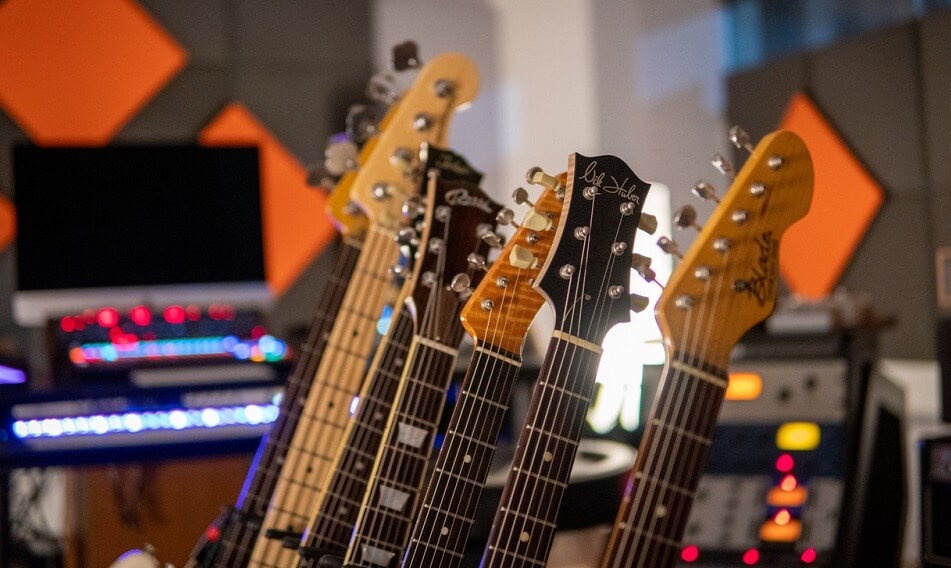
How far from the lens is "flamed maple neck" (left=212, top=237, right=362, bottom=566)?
154 centimetres

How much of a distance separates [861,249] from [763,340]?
205 centimetres

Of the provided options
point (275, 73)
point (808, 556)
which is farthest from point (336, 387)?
point (275, 73)

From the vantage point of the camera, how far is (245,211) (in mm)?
2908

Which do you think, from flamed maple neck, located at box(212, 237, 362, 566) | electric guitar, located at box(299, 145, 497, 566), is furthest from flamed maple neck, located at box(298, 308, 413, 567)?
flamed maple neck, located at box(212, 237, 362, 566)

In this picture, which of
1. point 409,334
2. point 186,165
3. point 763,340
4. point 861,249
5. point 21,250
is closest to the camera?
point 409,334

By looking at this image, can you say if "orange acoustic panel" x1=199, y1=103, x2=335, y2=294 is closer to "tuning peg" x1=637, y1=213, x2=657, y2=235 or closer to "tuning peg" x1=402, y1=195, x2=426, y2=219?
"tuning peg" x1=402, y1=195, x2=426, y2=219

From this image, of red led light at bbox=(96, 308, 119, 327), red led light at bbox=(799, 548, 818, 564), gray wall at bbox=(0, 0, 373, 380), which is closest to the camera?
red led light at bbox=(799, 548, 818, 564)

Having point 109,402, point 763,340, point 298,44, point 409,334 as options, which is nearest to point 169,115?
point 298,44

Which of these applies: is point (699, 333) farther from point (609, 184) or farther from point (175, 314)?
point (175, 314)

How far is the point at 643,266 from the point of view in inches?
44.9

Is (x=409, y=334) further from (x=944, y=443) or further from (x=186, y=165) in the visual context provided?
(x=186, y=165)

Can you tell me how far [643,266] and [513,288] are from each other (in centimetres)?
16

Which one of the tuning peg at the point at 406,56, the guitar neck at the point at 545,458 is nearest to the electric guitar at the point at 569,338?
the guitar neck at the point at 545,458

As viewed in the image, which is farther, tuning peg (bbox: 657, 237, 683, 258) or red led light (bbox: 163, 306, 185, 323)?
red led light (bbox: 163, 306, 185, 323)
